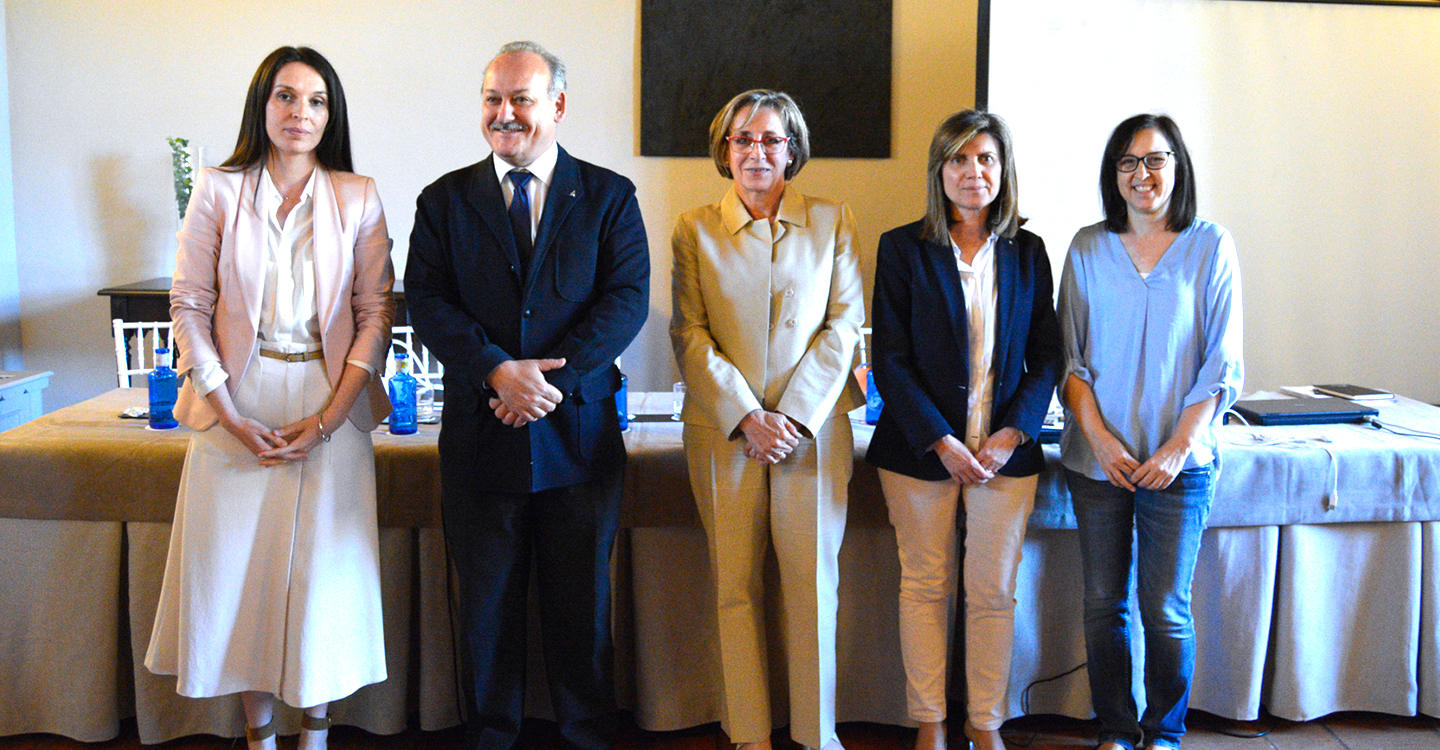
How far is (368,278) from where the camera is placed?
2.11 meters

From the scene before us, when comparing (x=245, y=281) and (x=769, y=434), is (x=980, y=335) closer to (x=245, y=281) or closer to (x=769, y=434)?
(x=769, y=434)

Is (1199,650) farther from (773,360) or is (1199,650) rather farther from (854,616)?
(773,360)

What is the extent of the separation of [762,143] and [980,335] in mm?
602

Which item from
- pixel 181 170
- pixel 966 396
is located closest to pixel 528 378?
pixel 966 396

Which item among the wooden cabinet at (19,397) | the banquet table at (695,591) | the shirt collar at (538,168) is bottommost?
the banquet table at (695,591)

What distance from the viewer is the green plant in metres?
4.48

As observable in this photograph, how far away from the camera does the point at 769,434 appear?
2.06m

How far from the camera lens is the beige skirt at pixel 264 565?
6.58 feet

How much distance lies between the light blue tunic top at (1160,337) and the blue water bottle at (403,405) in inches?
60.4

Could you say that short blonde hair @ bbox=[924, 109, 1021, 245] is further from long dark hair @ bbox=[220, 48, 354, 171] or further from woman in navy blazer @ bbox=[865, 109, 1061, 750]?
long dark hair @ bbox=[220, 48, 354, 171]

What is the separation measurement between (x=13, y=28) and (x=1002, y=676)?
4932 millimetres

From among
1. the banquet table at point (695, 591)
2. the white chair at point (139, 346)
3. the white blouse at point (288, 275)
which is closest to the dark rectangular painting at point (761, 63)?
the white chair at point (139, 346)

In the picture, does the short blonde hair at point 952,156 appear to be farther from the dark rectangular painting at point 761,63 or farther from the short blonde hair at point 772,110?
the dark rectangular painting at point 761,63

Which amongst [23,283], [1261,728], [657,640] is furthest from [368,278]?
[23,283]
